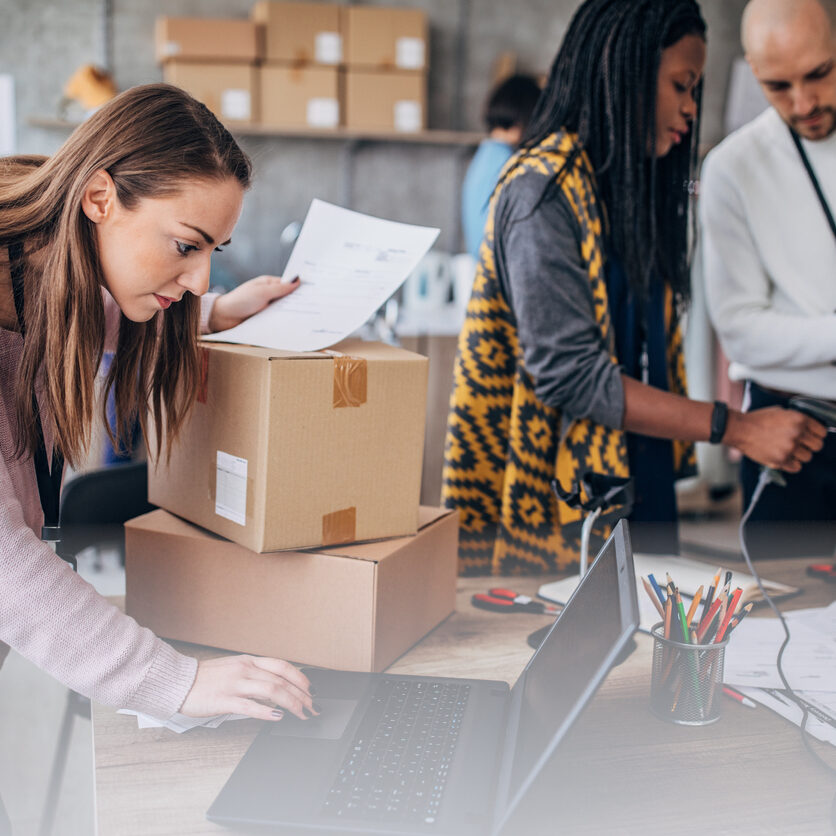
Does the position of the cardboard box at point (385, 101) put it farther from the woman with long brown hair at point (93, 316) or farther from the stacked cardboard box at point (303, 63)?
the woman with long brown hair at point (93, 316)

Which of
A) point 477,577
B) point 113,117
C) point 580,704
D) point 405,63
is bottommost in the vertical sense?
point 477,577

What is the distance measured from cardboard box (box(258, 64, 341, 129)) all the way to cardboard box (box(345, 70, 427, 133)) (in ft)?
0.27

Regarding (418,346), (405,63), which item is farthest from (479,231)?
(405,63)

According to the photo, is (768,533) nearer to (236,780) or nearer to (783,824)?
(783,824)

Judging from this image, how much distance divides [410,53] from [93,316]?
11.3 feet

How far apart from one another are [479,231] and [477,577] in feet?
7.62

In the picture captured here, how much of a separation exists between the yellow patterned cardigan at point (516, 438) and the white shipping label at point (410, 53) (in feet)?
9.27

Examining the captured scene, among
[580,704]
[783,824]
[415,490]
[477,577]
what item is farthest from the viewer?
[477,577]

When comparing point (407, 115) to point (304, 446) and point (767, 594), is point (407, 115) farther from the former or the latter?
point (304, 446)

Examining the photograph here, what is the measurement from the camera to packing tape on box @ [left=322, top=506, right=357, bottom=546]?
3.41 ft

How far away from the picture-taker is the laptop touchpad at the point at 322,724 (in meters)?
0.88

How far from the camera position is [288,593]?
1.05 m

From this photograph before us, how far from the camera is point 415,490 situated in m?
1.11

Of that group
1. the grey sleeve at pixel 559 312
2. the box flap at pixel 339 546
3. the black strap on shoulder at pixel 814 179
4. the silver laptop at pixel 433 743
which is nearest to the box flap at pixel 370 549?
the box flap at pixel 339 546
